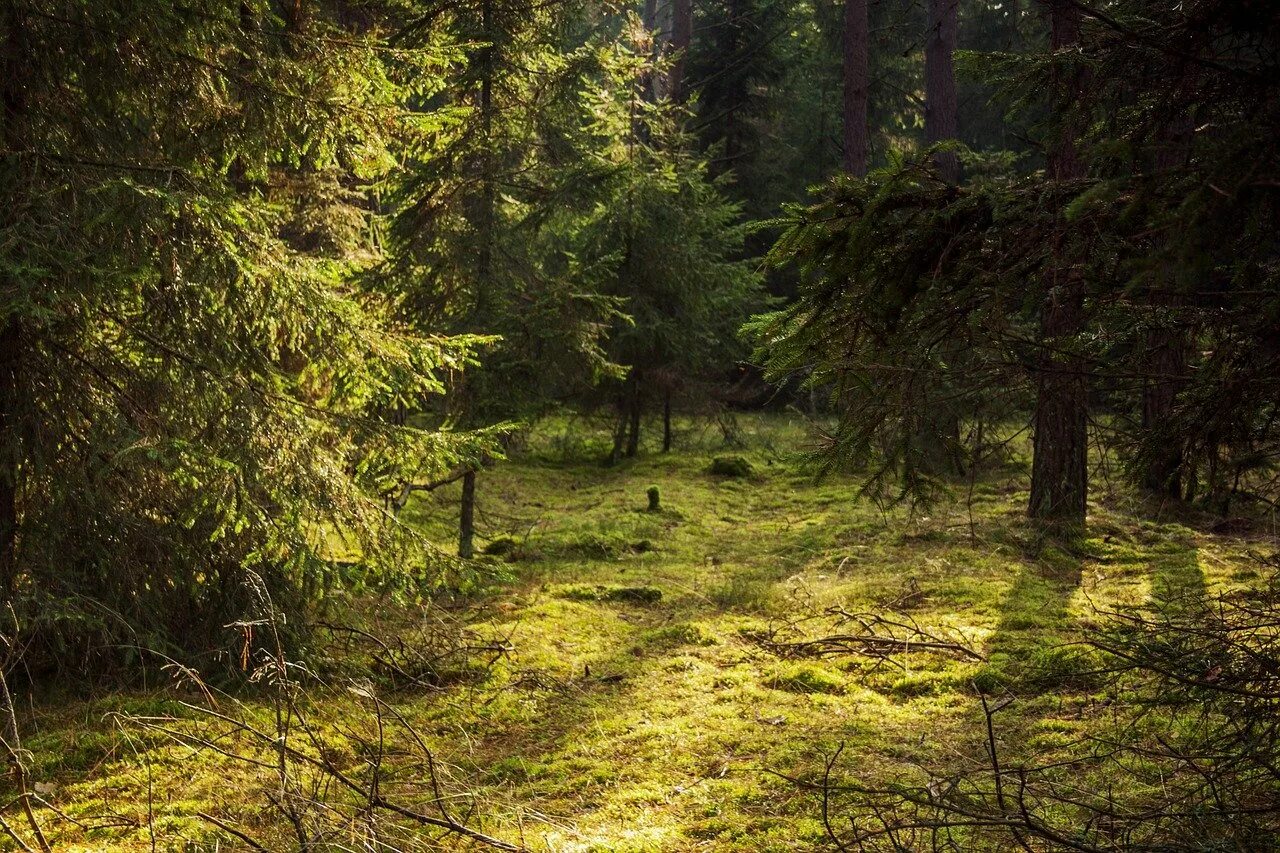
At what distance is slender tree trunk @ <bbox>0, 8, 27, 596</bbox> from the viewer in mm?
5426

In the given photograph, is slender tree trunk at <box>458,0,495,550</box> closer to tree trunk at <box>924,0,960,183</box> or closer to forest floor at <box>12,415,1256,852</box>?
forest floor at <box>12,415,1256,852</box>

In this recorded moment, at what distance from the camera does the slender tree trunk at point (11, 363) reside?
17.8 feet

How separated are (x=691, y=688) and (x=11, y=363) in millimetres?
4585

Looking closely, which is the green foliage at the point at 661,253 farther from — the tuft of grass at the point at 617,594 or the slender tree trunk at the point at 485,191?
the tuft of grass at the point at 617,594

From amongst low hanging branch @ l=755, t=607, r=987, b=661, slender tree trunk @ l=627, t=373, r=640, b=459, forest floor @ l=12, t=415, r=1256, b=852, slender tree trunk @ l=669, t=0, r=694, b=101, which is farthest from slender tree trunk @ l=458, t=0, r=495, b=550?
slender tree trunk @ l=669, t=0, r=694, b=101

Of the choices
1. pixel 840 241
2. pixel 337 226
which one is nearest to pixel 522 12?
pixel 337 226

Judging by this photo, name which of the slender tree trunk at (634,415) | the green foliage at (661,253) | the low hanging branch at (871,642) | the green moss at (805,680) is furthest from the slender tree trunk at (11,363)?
the slender tree trunk at (634,415)

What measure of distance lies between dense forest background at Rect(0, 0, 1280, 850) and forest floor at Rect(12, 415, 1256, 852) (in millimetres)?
189

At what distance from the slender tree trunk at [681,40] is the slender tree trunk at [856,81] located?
7.16 m

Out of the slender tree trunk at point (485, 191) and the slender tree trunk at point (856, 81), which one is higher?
the slender tree trunk at point (856, 81)

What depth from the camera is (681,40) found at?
26.5 meters

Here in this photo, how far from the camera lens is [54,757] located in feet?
16.1

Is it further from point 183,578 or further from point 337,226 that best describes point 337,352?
point 337,226

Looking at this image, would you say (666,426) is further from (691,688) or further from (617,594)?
(691,688)
